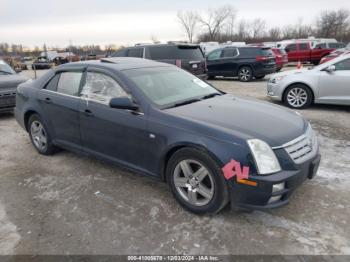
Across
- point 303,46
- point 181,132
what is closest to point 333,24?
point 303,46

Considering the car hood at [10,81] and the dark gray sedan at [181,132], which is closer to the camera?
the dark gray sedan at [181,132]

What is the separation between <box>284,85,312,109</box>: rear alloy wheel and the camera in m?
7.48

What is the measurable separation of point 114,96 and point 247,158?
72.3 inches

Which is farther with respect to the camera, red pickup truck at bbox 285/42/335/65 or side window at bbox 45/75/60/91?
red pickup truck at bbox 285/42/335/65

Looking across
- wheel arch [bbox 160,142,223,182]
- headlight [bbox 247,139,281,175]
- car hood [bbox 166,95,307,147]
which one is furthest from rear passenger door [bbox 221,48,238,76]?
headlight [bbox 247,139,281,175]

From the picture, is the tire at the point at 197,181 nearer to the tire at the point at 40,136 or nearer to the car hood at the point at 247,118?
the car hood at the point at 247,118

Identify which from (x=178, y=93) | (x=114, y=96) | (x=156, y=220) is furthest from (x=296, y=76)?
(x=156, y=220)

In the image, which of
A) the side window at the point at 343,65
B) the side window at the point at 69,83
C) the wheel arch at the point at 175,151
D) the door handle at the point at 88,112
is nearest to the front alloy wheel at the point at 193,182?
the wheel arch at the point at 175,151

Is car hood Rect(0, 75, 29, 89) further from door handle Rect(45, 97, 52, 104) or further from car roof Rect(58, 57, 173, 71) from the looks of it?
car roof Rect(58, 57, 173, 71)

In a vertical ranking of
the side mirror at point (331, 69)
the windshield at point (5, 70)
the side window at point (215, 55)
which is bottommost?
the side mirror at point (331, 69)

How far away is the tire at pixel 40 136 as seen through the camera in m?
4.72

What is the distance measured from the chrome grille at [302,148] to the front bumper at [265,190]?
8cm

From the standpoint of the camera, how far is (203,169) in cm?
294

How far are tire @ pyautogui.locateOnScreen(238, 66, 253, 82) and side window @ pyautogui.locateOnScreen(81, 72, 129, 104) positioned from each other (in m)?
10.7
